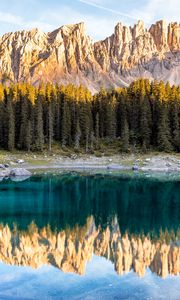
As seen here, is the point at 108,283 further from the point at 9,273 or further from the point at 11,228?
the point at 11,228

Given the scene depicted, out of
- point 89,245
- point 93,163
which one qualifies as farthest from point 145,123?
point 89,245

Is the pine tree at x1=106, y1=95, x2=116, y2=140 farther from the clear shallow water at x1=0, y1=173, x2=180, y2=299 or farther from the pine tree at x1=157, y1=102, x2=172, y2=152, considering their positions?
the clear shallow water at x1=0, y1=173, x2=180, y2=299

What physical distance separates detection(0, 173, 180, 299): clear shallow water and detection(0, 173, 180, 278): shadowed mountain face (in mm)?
50

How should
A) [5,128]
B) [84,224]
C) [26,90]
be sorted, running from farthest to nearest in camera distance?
1. [26,90]
2. [5,128]
3. [84,224]

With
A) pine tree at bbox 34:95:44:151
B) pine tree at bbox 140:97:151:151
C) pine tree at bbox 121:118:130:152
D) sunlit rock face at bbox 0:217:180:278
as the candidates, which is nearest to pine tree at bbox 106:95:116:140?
pine tree at bbox 121:118:130:152

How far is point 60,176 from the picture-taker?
219 ft

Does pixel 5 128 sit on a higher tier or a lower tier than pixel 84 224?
higher

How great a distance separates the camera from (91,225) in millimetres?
31156

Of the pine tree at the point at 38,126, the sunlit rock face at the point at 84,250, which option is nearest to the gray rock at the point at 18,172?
the pine tree at the point at 38,126

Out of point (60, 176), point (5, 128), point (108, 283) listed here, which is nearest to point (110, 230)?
point (108, 283)

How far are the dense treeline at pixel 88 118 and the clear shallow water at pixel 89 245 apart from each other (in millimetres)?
43847

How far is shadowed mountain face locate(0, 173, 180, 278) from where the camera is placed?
21828 mm

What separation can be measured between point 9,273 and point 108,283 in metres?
4.78

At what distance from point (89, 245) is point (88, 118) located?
76498mm
